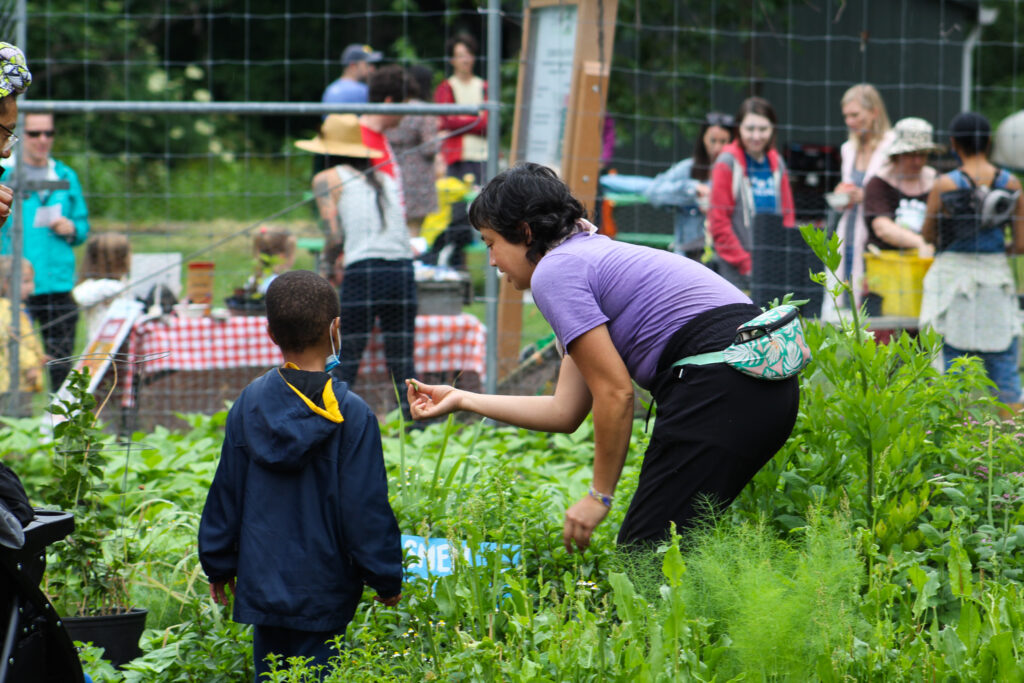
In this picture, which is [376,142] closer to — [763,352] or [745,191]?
[745,191]

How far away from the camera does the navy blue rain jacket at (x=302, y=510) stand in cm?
300

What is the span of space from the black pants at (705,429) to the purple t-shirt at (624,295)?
0.14 feet

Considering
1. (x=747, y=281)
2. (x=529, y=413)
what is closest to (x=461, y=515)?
(x=529, y=413)

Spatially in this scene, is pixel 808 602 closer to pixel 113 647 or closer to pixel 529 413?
pixel 529 413

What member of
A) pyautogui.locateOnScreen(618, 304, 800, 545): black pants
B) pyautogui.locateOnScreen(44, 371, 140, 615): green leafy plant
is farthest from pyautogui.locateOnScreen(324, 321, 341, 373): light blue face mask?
pyautogui.locateOnScreen(618, 304, 800, 545): black pants

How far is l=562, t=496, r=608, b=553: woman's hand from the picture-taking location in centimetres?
292

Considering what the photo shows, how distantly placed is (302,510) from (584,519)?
74cm

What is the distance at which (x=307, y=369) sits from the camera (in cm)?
317

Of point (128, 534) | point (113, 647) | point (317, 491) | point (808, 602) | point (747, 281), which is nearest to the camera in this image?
point (808, 602)

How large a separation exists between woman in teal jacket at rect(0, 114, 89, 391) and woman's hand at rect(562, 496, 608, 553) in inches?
187

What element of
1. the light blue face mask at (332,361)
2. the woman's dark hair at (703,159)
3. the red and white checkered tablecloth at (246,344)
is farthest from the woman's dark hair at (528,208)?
the woman's dark hair at (703,159)

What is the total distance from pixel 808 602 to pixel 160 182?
21.8 meters

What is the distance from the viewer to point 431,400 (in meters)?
3.17

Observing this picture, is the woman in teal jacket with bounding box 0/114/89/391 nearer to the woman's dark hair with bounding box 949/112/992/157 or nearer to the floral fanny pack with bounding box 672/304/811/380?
the floral fanny pack with bounding box 672/304/811/380
